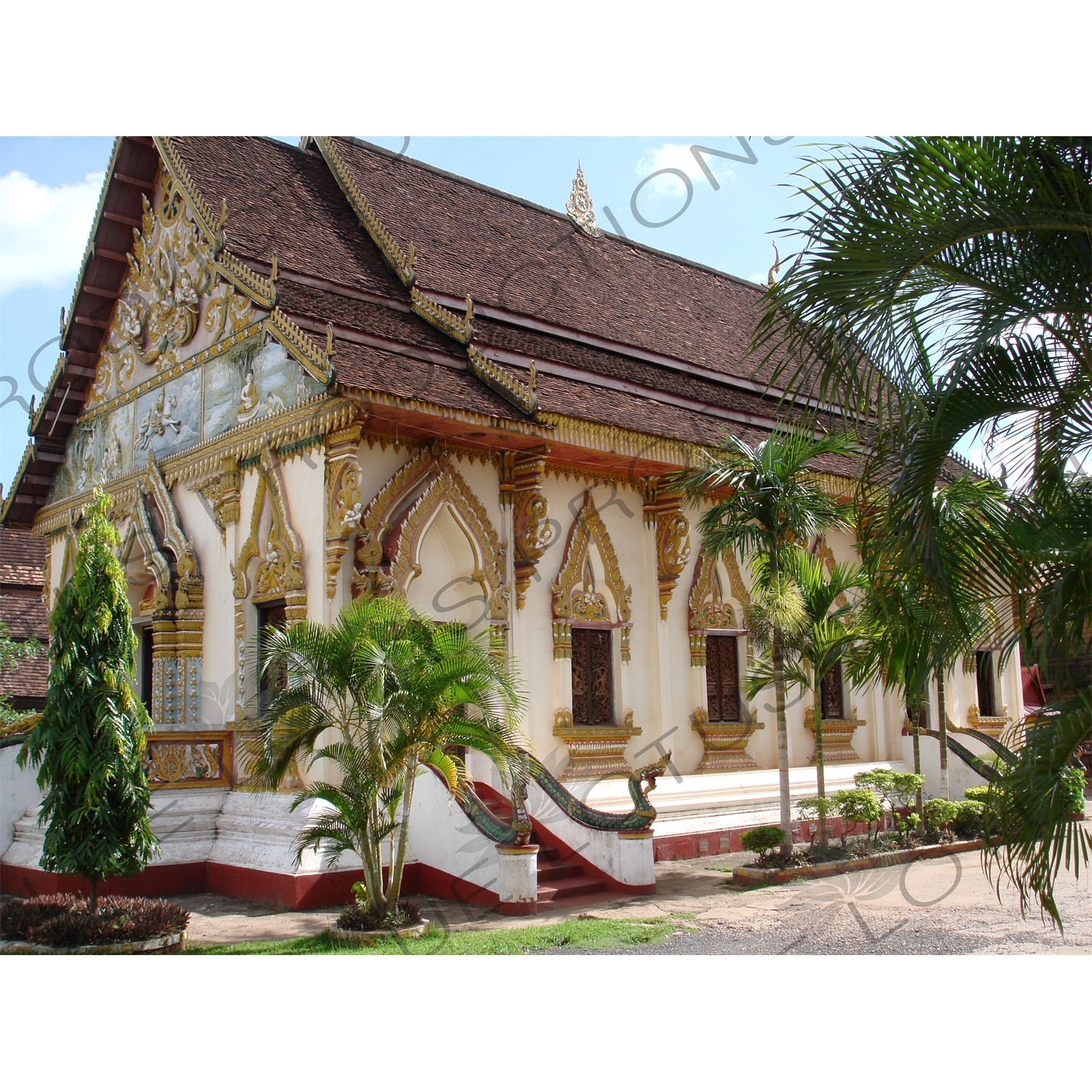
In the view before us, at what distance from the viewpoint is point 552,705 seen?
41.8 feet

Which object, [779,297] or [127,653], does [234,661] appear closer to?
[127,653]

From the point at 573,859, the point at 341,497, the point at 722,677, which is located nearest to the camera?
the point at 341,497

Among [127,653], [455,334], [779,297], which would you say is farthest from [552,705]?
[779,297]

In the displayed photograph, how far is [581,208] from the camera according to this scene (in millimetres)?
18312

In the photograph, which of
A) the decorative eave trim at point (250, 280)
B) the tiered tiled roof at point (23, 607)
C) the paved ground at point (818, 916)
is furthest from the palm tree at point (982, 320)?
the tiered tiled roof at point (23, 607)

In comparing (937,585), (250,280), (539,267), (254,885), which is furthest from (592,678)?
(937,585)

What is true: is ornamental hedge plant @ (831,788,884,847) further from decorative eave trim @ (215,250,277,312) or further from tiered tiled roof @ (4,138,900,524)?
decorative eave trim @ (215,250,277,312)

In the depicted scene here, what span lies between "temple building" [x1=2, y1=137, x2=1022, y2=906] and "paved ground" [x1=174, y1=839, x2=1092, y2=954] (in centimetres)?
48

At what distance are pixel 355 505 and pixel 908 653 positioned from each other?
5.99 m

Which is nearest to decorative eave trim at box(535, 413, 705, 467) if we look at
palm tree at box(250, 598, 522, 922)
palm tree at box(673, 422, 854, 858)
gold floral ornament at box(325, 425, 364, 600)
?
palm tree at box(673, 422, 854, 858)

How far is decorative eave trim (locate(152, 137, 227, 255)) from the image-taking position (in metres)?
12.1

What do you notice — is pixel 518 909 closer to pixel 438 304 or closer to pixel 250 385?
pixel 250 385

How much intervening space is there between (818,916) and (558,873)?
2.55 meters

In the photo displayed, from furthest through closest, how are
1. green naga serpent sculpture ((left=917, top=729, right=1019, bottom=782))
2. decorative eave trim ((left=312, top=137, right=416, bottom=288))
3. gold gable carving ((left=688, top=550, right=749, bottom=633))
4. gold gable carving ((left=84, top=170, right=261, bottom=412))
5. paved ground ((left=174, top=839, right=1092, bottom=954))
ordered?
green naga serpent sculpture ((left=917, top=729, right=1019, bottom=782))
gold gable carving ((left=688, top=550, right=749, bottom=633))
decorative eave trim ((left=312, top=137, right=416, bottom=288))
gold gable carving ((left=84, top=170, right=261, bottom=412))
paved ground ((left=174, top=839, right=1092, bottom=954))
